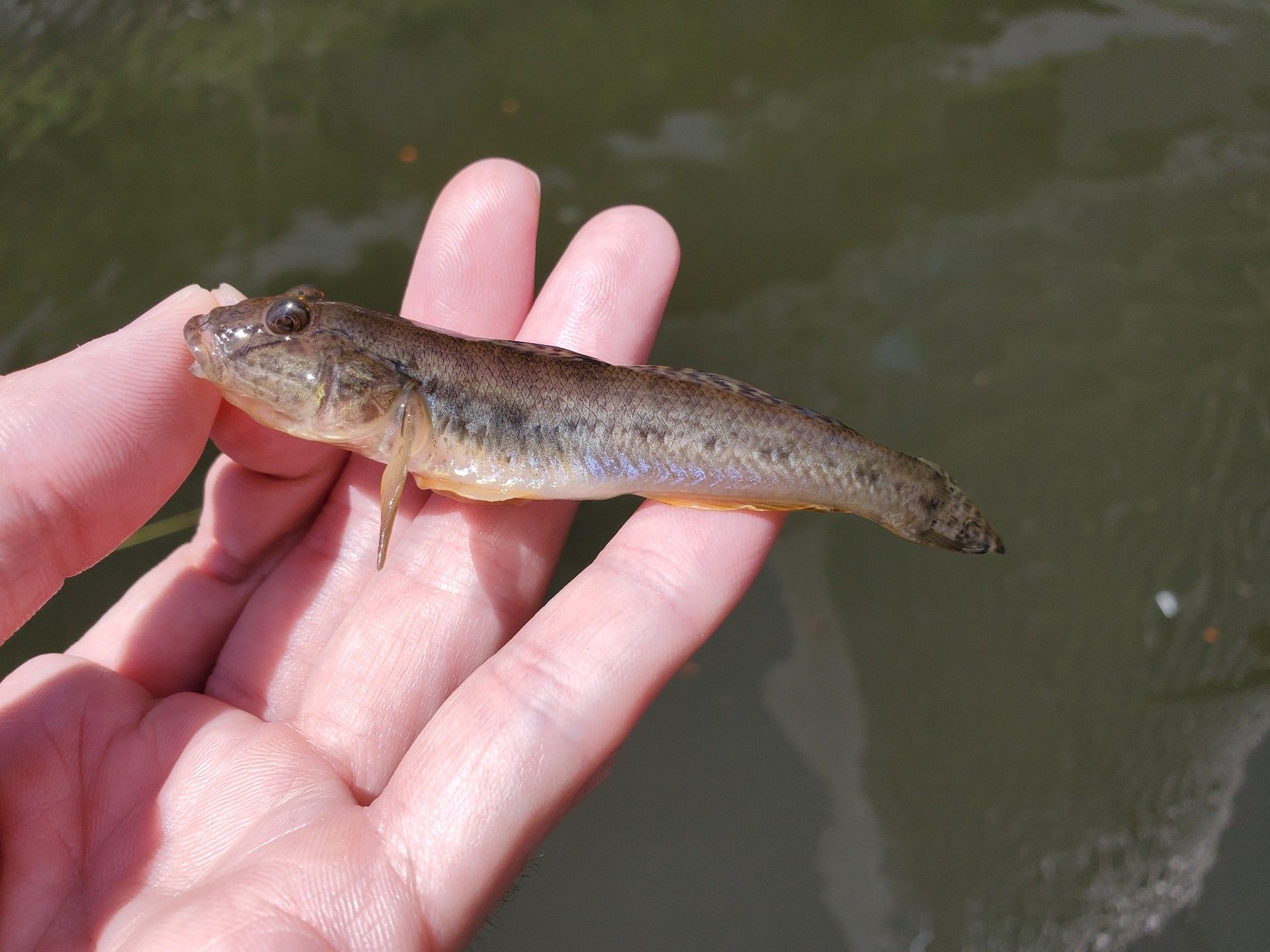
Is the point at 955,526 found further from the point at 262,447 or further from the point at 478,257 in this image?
the point at 262,447

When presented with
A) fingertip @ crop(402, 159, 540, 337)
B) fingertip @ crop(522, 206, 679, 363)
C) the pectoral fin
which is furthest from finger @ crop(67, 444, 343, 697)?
fingertip @ crop(522, 206, 679, 363)

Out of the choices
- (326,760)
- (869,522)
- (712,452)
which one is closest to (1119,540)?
(869,522)

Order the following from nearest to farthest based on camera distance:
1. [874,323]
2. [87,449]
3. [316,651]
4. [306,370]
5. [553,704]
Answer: [87,449] < [553,704] < [306,370] < [316,651] < [874,323]

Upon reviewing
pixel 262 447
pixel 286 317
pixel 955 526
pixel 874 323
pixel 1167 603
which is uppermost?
pixel 286 317

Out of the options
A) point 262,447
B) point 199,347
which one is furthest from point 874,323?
point 199,347

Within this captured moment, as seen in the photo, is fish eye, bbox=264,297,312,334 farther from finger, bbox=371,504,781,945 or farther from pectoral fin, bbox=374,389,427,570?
finger, bbox=371,504,781,945

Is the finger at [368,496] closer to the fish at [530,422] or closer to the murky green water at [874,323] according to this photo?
the fish at [530,422]

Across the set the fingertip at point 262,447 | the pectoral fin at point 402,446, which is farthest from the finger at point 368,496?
the pectoral fin at point 402,446

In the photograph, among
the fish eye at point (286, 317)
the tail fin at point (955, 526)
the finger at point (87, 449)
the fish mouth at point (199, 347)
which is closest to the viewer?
the finger at point (87, 449)

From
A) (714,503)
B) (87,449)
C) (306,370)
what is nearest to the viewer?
(87,449)
